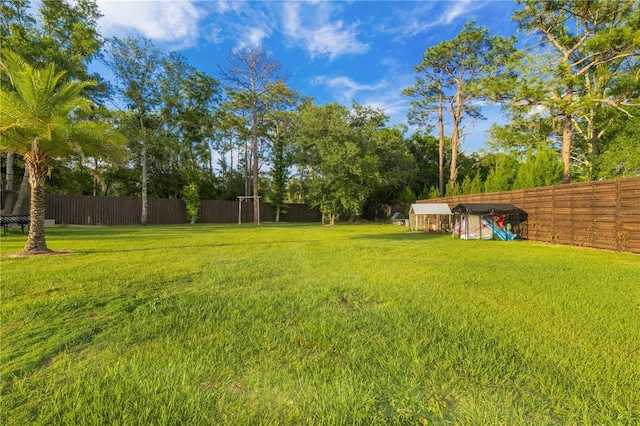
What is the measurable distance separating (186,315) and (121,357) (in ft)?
2.82

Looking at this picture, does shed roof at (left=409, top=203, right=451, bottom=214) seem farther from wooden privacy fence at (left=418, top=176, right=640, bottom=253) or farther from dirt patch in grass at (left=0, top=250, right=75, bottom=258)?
dirt patch in grass at (left=0, top=250, right=75, bottom=258)

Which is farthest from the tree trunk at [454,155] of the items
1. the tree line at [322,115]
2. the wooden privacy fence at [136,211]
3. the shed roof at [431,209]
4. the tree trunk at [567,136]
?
the wooden privacy fence at [136,211]

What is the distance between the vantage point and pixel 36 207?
7.48 metres

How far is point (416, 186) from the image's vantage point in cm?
3108

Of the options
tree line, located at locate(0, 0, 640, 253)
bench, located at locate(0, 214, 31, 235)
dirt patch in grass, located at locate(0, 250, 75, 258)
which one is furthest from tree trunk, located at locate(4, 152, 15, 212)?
dirt patch in grass, located at locate(0, 250, 75, 258)

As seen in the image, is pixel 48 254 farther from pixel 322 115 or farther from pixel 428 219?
pixel 322 115

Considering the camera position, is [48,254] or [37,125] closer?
[48,254]

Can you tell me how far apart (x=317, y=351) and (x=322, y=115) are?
22976mm

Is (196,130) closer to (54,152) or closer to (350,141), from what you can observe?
(350,141)

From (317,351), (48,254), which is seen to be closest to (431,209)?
(317,351)

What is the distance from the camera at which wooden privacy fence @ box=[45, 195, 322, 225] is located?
19312 mm

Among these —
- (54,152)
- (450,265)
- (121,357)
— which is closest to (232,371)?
(121,357)

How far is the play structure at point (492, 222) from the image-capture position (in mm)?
12414

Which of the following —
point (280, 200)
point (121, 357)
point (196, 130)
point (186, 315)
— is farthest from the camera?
point (280, 200)
